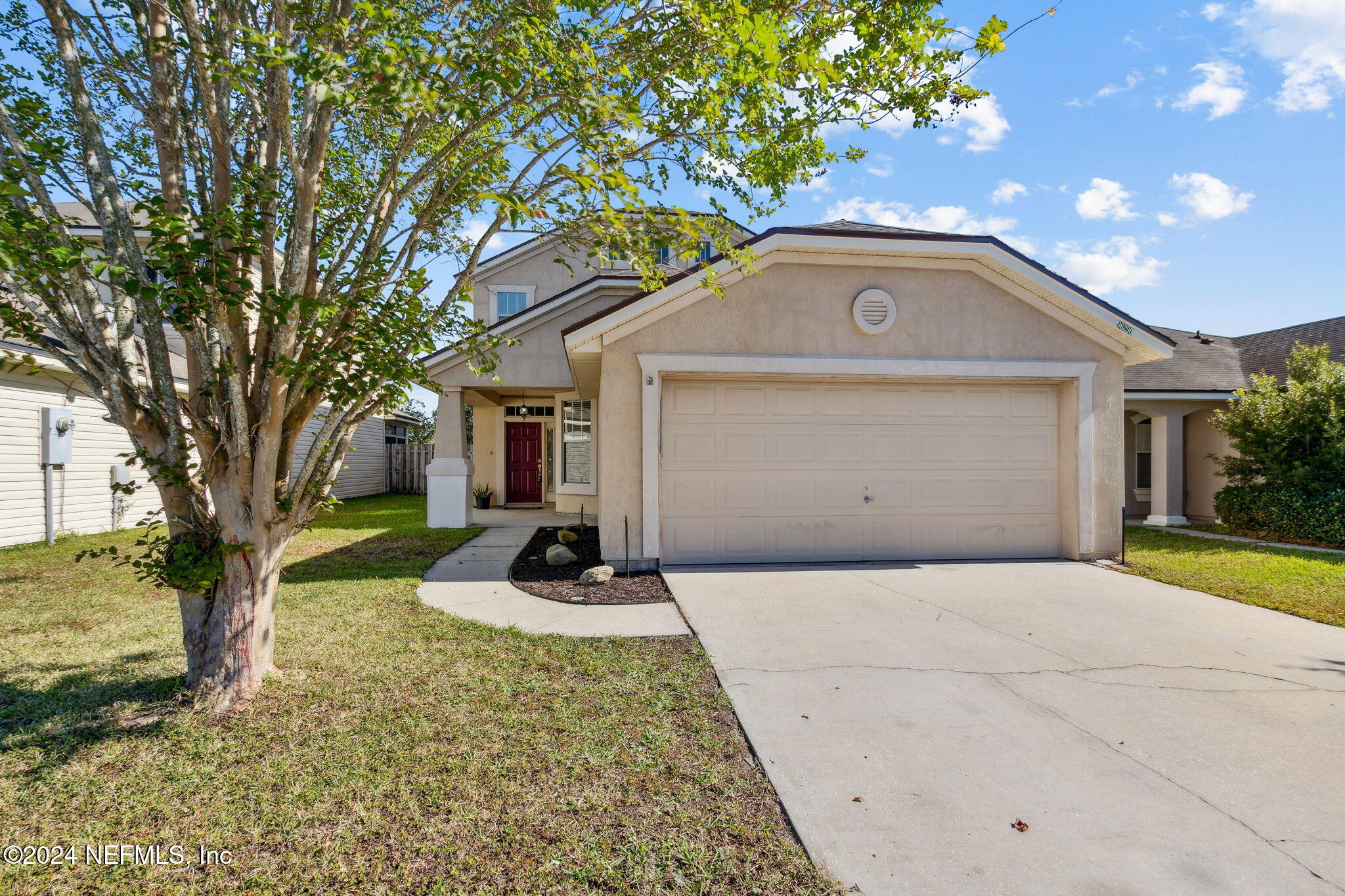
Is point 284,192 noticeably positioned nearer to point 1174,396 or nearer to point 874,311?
point 874,311

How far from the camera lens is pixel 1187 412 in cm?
1326

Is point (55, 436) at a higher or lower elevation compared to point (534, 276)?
lower

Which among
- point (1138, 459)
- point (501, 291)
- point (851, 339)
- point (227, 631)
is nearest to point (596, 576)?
point (227, 631)

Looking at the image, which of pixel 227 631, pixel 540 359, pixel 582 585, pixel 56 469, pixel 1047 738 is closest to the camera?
pixel 1047 738

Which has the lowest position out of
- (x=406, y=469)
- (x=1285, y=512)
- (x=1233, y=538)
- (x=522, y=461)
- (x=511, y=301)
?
(x=1233, y=538)

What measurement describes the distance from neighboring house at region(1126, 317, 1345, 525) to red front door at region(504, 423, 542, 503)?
1357cm

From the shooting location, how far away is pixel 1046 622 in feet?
18.7

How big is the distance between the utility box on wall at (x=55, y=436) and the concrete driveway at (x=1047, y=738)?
427 inches

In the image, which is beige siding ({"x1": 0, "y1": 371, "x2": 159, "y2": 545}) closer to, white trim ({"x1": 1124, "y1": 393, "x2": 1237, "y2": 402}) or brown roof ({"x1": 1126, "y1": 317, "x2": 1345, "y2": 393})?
white trim ({"x1": 1124, "y1": 393, "x2": 1237, "y2": 402})

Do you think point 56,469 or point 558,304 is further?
point 558,304

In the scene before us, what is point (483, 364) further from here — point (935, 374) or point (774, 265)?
point (935, 374)

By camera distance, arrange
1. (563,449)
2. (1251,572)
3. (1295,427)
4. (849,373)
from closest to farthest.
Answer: (1251,572) → (849,373) → (1295,427) → (563,449)

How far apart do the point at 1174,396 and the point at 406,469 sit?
21563 mm

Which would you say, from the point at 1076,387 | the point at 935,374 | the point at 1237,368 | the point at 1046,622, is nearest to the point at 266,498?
the point at 1046,622
